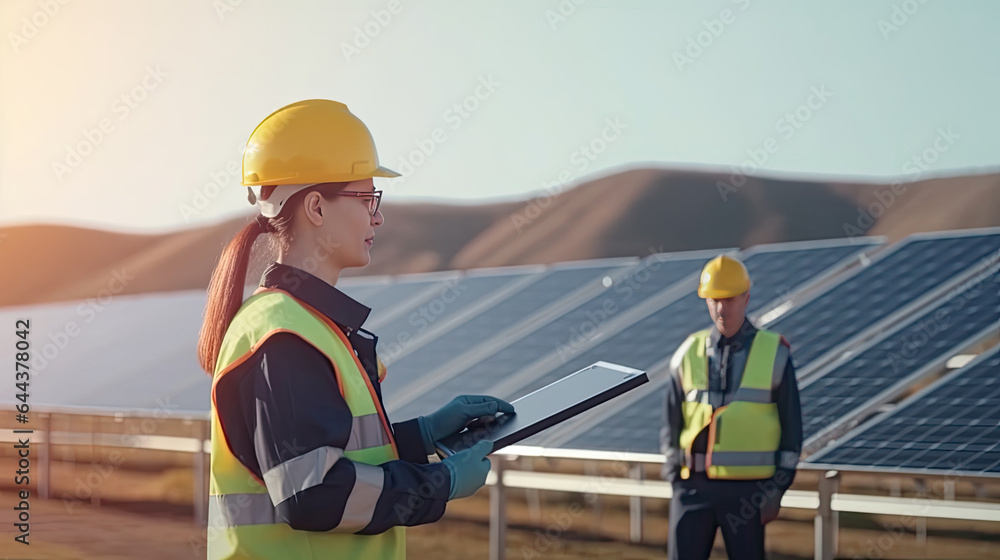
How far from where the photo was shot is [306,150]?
264 centimetres

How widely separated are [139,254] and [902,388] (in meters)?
42.5

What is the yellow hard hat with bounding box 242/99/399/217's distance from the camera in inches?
104

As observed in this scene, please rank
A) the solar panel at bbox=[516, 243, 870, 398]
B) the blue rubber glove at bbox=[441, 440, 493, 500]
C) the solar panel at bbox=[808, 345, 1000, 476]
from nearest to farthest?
the blue rubber glove at bbox=[441, 440, 493, 500]
the solar panel at bbox=[808, 345, 1000, 476]
the solar panel at bbox=[516, 243, 870, 398]

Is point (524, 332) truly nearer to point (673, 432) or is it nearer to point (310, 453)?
point (673, 432)

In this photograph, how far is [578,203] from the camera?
61344 mm

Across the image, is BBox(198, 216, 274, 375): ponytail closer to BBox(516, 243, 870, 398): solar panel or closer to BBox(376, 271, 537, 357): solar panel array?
BBox(516, 243, 870, 398): solar panel

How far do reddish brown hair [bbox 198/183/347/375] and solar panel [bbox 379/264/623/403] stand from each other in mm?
7422

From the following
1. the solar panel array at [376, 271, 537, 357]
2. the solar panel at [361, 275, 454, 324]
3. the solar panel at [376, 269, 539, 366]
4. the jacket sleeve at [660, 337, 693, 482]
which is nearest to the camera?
the jacket sleeve at [660, 337, 693, 482]

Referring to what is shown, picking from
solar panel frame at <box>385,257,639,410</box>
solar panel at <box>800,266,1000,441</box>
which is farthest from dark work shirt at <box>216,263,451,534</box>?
solar panel frame at <box>385,257,639,410</box>

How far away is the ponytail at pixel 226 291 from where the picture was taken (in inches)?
106

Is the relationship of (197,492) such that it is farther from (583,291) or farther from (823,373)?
(823,373)

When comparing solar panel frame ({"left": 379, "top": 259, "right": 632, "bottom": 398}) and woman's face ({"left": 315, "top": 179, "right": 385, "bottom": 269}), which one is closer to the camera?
woman's face ({"left": 315, "top": 179, "right": 385, "bottom": 269})

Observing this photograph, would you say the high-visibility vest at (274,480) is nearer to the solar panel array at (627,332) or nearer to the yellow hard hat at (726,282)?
the yellow hard hat at (726,282)

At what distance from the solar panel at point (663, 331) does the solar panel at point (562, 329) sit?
56cm
